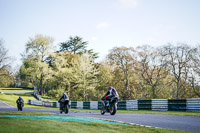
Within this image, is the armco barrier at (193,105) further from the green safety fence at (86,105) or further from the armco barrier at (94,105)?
the green safety fence at (86,105)

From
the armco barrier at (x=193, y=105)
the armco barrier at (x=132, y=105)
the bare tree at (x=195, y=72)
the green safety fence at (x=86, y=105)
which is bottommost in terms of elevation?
the green safety fence at (x=86, y=105)

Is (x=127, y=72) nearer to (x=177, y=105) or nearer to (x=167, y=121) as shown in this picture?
(x=177, y=105)

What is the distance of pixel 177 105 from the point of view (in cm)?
1967

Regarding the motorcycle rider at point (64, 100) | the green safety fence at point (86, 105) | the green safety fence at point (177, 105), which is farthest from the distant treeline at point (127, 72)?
the motorcycle rider at point (64, 100)

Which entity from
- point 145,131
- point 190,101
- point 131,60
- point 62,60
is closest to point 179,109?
point 190,101

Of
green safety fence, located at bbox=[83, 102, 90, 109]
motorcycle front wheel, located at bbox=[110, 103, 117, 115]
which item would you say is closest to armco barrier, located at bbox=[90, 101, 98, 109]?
green safety fence, located at bbox=[83, 102, 90, 109]

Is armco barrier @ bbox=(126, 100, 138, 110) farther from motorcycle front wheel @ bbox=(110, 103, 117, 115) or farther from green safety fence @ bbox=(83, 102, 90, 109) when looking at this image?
motorcycle front wheel @ bbox=(110, 103, 117, 115)

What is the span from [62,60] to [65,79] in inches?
237

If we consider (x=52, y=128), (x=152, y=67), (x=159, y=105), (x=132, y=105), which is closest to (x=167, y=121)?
(x=52, y=128)

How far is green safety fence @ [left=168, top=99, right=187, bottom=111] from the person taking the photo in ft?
62.8

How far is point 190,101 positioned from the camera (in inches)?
723

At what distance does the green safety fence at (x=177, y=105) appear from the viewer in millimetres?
19134

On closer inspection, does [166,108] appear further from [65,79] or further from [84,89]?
[65,79]

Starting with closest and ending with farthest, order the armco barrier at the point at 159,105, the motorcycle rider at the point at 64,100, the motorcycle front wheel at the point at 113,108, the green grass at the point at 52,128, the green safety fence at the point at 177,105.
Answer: the green grass at the point at 52,128, the motorcycle front wheel at the point at 113,108, the motorcycle rider at the point at 64,100, the green safety fence at the point at 177,105, the armco barrier at the point at 159,105
